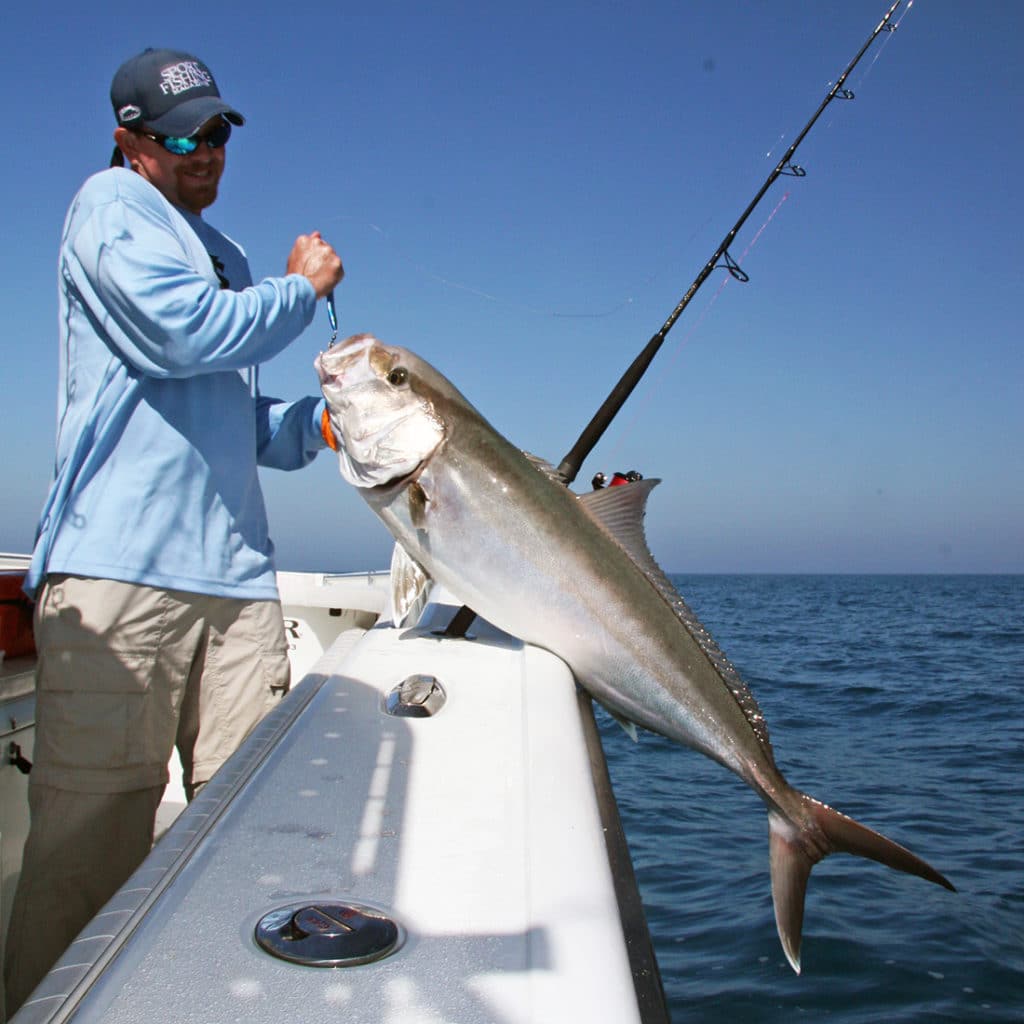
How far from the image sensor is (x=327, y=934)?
1.12m

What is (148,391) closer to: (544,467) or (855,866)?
(544,467)

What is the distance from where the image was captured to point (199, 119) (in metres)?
2.30

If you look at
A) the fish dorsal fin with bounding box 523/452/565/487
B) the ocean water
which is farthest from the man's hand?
the ocean water

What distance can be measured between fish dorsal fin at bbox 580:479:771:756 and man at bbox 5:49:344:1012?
911 millimetres

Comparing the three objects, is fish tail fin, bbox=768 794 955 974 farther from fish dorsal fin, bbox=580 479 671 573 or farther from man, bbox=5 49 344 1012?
man, bbox=5 49 344 1012

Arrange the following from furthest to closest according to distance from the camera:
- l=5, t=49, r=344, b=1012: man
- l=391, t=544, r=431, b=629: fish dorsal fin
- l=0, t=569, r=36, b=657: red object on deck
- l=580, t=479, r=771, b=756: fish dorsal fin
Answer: l=0, t=569, r=36, b=657: red object on deck, l=391, t=544, r=431, b=629: fish dorsal fin, l=580, t=479, r=771, b=756: fish dorsal fin, l=5, t=49, r=344, b=1012: man

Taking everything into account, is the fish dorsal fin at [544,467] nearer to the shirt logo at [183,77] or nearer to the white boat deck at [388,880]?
the white boat deck at [388,880]

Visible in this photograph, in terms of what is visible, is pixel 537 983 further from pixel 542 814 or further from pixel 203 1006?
pixel 542 814

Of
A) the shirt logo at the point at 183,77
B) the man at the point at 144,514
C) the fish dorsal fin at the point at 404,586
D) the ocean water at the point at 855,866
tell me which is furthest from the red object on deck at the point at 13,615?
the ocean water at the point at 855,866

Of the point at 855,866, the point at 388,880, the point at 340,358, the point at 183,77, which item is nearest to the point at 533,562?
the point at 340,358

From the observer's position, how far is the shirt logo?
7.54 feet

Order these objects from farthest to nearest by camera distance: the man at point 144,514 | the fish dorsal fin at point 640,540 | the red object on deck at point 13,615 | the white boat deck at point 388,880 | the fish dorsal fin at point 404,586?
1. the red object on deck at point 13,615
2. the fish dorsal fin at point 404,586
3. the fish dorsal fin at point 640,540
4. the man at point 144,514
5. the white boat deck at point 388,880

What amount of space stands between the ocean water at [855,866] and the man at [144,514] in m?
2.35

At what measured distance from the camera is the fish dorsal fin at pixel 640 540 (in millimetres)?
2396
